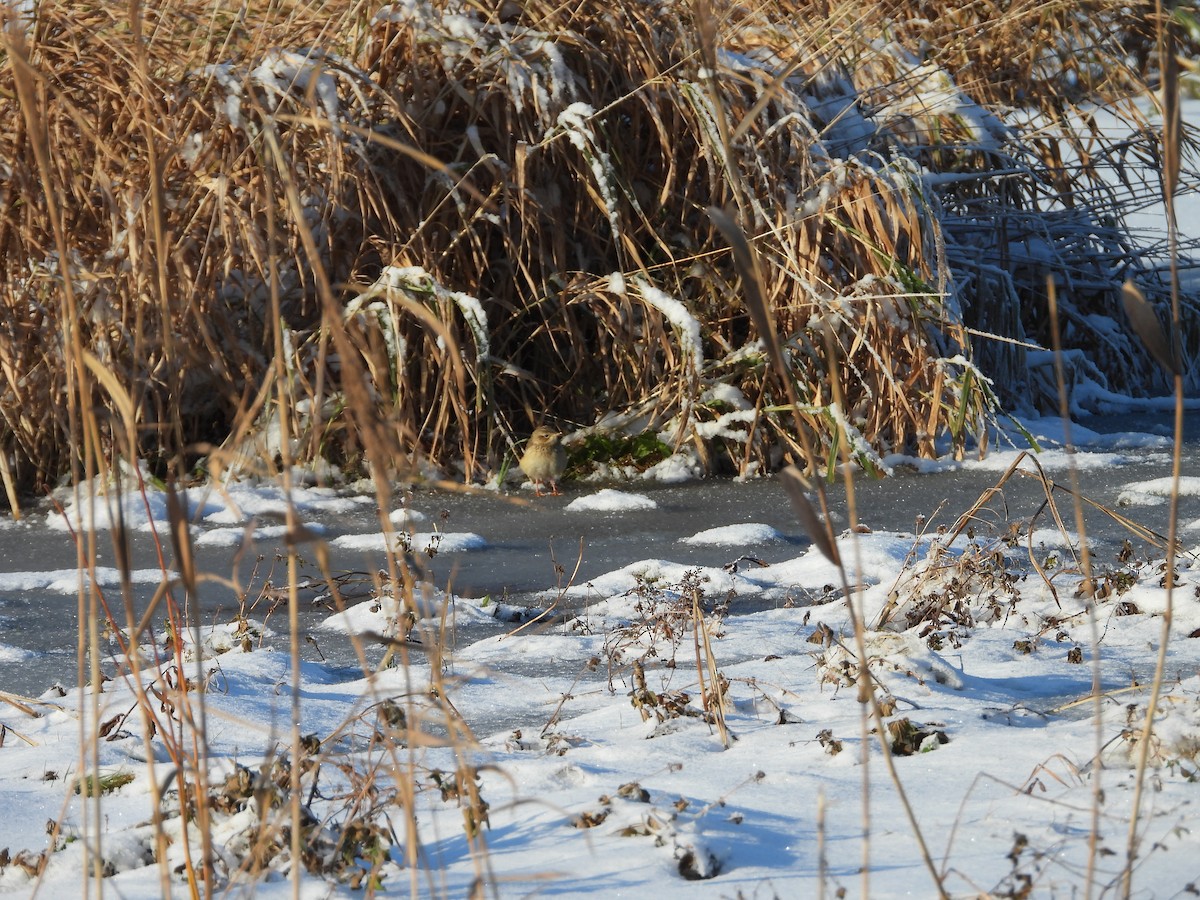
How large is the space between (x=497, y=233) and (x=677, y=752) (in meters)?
3.50

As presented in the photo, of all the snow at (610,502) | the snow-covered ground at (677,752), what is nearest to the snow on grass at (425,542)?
the snow at (610,502)

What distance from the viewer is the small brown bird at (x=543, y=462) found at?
4484 mm

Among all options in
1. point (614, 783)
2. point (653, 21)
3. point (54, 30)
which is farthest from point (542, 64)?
point (614, 783)

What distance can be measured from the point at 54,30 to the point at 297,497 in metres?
1.87

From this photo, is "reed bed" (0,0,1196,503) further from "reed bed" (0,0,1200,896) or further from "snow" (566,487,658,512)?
"snow" (566,487,658,512)

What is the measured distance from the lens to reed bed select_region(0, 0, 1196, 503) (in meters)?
4.42

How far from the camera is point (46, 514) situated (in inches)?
172

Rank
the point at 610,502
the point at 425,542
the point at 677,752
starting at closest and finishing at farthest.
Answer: the point at 677,752, the point at 425,542, the point at 610,502

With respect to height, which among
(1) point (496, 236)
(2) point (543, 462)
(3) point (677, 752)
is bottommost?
(3) point (677, 752)

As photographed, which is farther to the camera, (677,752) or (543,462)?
(543,462)

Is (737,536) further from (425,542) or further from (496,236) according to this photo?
(496,236)

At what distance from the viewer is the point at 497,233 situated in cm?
513

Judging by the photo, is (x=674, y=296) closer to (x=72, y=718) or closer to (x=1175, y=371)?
(x=72, y=718)

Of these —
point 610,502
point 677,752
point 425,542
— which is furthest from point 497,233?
point 677,752
